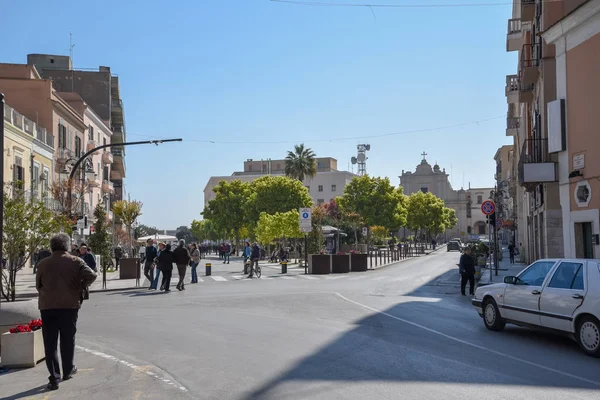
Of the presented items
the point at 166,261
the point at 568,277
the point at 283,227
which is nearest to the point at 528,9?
the point at 166,261

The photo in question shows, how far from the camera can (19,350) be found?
9109 mm

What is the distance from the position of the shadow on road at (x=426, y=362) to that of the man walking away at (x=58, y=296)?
7.94 feet

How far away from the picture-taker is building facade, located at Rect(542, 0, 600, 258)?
18.0 meters

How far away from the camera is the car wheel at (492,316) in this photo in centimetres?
1260

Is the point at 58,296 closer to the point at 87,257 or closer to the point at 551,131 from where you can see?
the point at 87,257

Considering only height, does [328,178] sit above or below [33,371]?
above

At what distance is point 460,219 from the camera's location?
407 ft

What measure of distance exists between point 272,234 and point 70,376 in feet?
123

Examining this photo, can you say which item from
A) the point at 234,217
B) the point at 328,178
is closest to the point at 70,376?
the point at 234,217

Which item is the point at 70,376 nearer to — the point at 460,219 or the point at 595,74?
the point at 595,74

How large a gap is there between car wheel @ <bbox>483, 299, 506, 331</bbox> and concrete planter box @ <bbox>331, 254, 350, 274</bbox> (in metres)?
21.6

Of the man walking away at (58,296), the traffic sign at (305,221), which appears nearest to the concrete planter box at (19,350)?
the man walking away at (58,296)

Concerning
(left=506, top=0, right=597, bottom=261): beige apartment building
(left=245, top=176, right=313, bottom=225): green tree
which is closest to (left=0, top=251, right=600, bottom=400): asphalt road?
(left=506, top=0, right=597, bottom=261): beige apartment building

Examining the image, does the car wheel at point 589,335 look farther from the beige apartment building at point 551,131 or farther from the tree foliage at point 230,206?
the tree foliage at point 230,206
